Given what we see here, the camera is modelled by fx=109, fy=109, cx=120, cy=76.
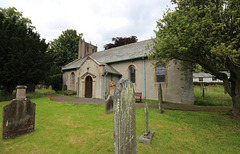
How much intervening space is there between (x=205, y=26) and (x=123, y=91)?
648 centimetres

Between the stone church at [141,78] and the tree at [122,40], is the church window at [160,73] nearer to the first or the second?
the stone church at [141,78]

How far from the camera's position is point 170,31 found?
7.21m

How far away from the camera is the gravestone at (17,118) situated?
392cm

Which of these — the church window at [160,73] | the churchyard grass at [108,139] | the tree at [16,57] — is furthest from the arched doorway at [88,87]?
the churchyard grass at [108,139]

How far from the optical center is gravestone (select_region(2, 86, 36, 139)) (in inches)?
154

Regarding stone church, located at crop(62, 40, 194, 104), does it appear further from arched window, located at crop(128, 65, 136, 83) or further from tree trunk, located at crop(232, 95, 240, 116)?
tree trunk, located at crop(232, 95, 240, 116)

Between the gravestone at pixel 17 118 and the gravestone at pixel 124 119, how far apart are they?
14.2 feet

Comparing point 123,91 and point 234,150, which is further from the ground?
point 123,91

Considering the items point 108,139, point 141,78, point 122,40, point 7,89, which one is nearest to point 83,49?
point 122,40

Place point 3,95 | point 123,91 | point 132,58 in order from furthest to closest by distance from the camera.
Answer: point 132,58 < point 3,95 < point 123,91

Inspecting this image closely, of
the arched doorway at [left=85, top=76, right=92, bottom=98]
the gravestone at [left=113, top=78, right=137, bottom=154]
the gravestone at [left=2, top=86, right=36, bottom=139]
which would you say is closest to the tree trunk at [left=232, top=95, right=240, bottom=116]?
the gravestone at [left=113, top=78, right=137, bottom=154]

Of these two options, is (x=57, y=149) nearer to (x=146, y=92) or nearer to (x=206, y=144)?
(x=206, y=144)

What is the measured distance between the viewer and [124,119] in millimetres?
2334

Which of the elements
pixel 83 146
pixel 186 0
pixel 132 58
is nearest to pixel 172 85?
pixel 132 58
